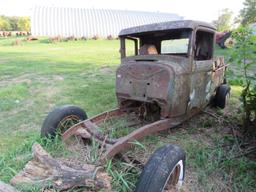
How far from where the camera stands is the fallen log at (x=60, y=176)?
2.21 meters

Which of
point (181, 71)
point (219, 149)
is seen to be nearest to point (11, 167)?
point (181, 71)

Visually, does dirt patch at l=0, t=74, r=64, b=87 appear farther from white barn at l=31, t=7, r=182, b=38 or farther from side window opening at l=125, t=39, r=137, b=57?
white barn at l=31, t=7, r=182, b=38

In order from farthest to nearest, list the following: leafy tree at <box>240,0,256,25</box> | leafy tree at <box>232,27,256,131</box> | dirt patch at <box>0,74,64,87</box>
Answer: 1. leafy tree at <box>240,0,256,25</box>
2. dirt patch at <box>0,74,64,87</box>
3. leafy tree at <box>232,27,256,131</box>

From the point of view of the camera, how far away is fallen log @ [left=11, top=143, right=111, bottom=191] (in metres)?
2.21

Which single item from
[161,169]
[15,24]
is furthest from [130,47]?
[15,24]

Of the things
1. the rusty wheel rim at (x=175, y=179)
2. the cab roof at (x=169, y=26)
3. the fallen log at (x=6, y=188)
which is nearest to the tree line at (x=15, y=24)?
the cab roof at (x=169, y=26)

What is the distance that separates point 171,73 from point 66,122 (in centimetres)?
158

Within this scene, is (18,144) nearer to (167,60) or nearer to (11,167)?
(11,167)

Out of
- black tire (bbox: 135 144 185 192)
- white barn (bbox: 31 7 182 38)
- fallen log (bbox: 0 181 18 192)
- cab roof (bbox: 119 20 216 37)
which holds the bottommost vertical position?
fallen log (bbox: 0 181 18 192)

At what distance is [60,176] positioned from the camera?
2.26m

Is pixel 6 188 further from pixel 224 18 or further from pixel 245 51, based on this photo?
pixel 224 18

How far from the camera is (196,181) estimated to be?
9.17ft

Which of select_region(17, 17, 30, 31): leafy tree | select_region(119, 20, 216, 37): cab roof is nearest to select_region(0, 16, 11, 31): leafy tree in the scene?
select_region(17, 17, 30, 31): leafy tree

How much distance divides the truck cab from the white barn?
26.3 metres
